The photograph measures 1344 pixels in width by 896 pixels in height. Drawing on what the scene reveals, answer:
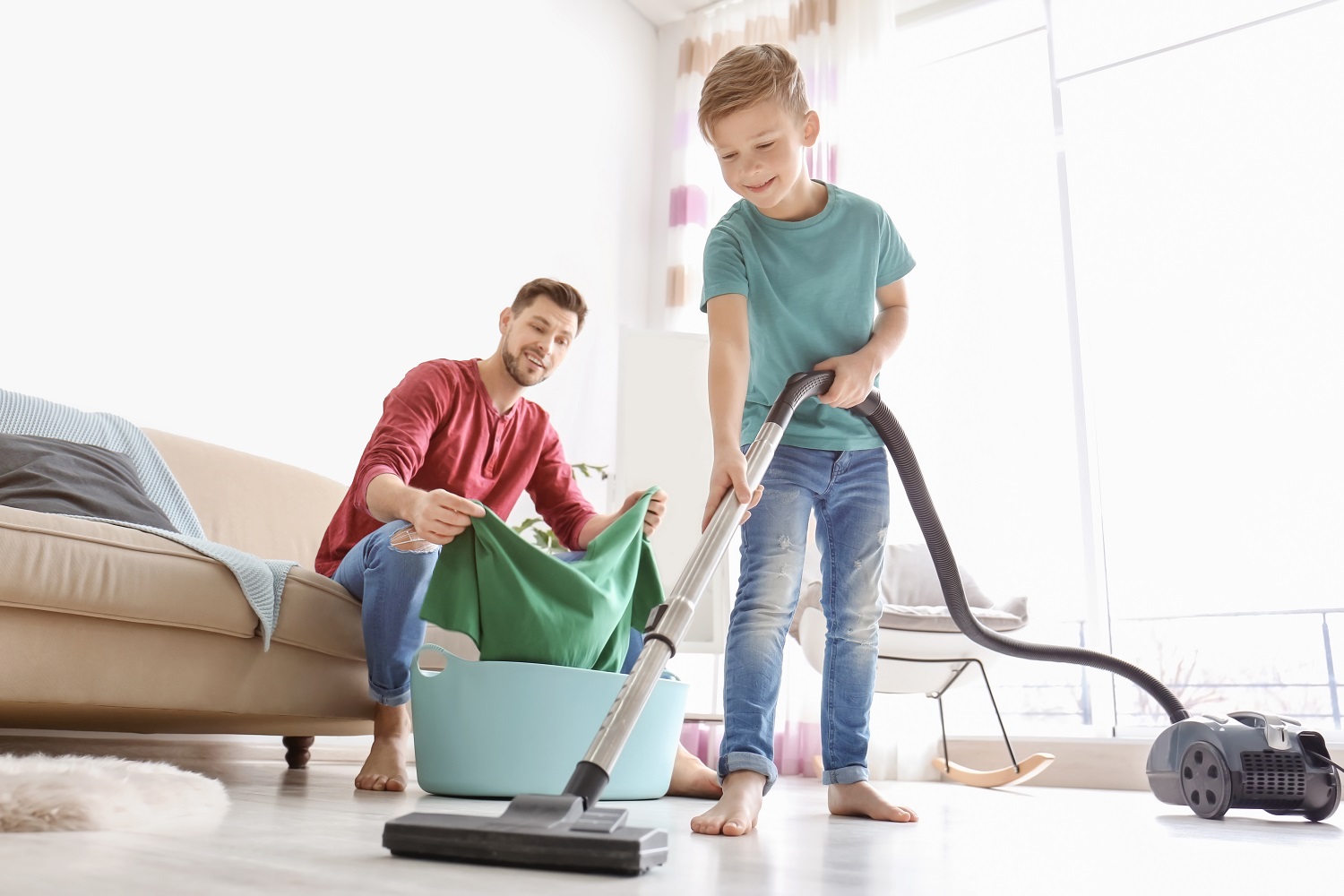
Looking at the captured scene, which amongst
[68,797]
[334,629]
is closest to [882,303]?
[334,629]

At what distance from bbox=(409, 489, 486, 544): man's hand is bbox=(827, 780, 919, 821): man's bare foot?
67 centimetres

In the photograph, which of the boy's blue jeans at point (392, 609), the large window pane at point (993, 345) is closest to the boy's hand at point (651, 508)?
the boy's blue jeans at point (392, 609)

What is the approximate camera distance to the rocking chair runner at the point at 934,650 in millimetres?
2812

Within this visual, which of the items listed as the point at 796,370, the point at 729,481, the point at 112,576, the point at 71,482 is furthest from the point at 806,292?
the point at 71,482

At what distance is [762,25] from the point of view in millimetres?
4414

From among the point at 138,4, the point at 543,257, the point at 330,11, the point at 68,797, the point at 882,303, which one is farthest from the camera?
the point at 543,257

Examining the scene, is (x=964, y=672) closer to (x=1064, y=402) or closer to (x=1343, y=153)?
(x=1064, y=402)

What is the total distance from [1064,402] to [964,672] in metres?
1.23

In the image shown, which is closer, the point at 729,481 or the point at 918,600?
the point at 729,481

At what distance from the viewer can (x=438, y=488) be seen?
190cm

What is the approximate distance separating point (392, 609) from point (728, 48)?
340 centimetres

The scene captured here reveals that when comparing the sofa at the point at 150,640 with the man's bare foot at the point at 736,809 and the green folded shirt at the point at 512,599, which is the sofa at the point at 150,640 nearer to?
the green folded shirt at the point at 512,599

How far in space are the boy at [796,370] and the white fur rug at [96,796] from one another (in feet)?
2.14

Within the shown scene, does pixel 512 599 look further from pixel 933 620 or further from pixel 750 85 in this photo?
pixel 933 620
